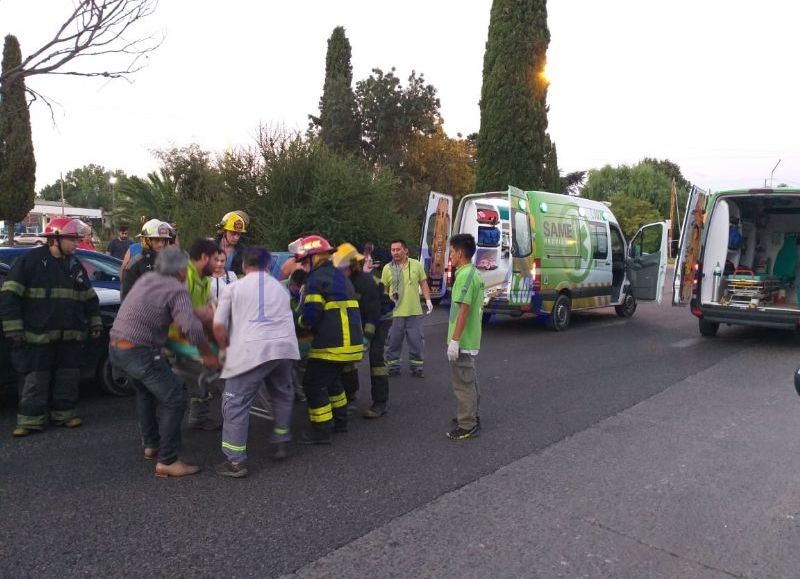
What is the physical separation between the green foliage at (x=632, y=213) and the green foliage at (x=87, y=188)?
7385 cm

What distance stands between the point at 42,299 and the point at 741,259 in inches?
458

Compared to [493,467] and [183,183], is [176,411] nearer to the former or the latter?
[493,467]

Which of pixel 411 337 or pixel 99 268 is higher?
pixel 99 268

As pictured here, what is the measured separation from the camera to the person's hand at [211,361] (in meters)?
4.29

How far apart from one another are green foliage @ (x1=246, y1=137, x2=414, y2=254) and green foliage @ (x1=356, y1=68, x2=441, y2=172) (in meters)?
9.68

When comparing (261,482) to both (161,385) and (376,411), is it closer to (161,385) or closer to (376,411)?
(161,385)

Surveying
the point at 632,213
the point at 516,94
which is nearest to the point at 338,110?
the point at 516,94

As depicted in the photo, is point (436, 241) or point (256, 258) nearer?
point (256, 258)

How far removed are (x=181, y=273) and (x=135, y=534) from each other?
1.68 metres

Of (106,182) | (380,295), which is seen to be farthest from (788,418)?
(106,182)

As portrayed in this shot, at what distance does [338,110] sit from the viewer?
81.3ft

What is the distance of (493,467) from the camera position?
4.53m

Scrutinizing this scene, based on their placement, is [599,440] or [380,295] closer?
[599,440]

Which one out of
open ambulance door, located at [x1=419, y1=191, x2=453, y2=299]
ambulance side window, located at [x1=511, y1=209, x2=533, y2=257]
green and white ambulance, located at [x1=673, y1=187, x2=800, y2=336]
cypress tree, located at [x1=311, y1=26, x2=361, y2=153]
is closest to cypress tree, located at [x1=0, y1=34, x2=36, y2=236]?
cypress tree, located at [x1=311, y1=26, x2=361, y2=153]
